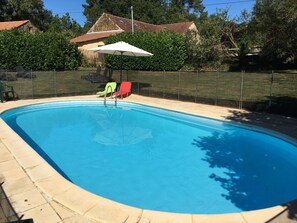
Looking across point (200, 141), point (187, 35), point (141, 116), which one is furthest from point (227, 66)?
point (200, 141)

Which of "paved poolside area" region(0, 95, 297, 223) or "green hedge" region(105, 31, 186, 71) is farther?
"green hedge" region(105, 31, 186, 71)

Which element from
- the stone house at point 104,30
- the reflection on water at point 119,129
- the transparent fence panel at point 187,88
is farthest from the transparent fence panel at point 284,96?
the stone house at point 104,30

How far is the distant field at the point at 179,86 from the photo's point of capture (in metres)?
12.6

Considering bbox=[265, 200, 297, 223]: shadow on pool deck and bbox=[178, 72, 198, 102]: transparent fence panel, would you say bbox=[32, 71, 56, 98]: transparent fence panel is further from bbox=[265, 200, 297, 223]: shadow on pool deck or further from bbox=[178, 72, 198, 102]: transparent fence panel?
bbox=[265, 200, 297, 223]: shadow on pool deck

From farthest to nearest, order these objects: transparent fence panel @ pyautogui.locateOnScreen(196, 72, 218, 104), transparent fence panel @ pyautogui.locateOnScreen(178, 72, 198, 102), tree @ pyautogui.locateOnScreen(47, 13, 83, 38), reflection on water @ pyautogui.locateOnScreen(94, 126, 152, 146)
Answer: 1. tree @ pyautogui.locateOnScreen(47, 13, 83, 38)
2. transparent fence panel @ pyautogui.locateOnScreen(178, 72, 198, 102)
3. transparent fence panel @ pyautogui.locateOnScreen(196, 72, 218, 104)
4. reflection on water @ pyautogui.locateOnScreen(94, 126, 152, 146)

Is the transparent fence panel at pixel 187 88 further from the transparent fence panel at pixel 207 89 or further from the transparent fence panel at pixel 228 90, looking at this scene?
the transparent fence panel at pixel 228 90

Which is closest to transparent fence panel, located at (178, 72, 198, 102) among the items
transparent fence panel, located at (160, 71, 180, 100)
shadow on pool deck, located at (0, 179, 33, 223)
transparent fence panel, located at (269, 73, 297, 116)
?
transparent fence panel, located at (160, 71, 180, 100)

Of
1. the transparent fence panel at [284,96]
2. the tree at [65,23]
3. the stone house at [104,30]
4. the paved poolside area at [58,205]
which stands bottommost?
the paved poolside area at [58,205]

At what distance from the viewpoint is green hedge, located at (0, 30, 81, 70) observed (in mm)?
20156

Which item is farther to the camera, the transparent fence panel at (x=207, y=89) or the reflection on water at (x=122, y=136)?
→ the transparent fence panel at (x=207, y=89)

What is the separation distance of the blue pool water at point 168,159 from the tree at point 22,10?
1723 inches

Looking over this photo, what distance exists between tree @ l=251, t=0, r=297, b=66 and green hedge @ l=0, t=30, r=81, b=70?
1492 cm

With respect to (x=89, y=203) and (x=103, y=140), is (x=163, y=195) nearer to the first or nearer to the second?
(x=89, y=203)

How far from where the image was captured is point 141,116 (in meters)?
11.7
